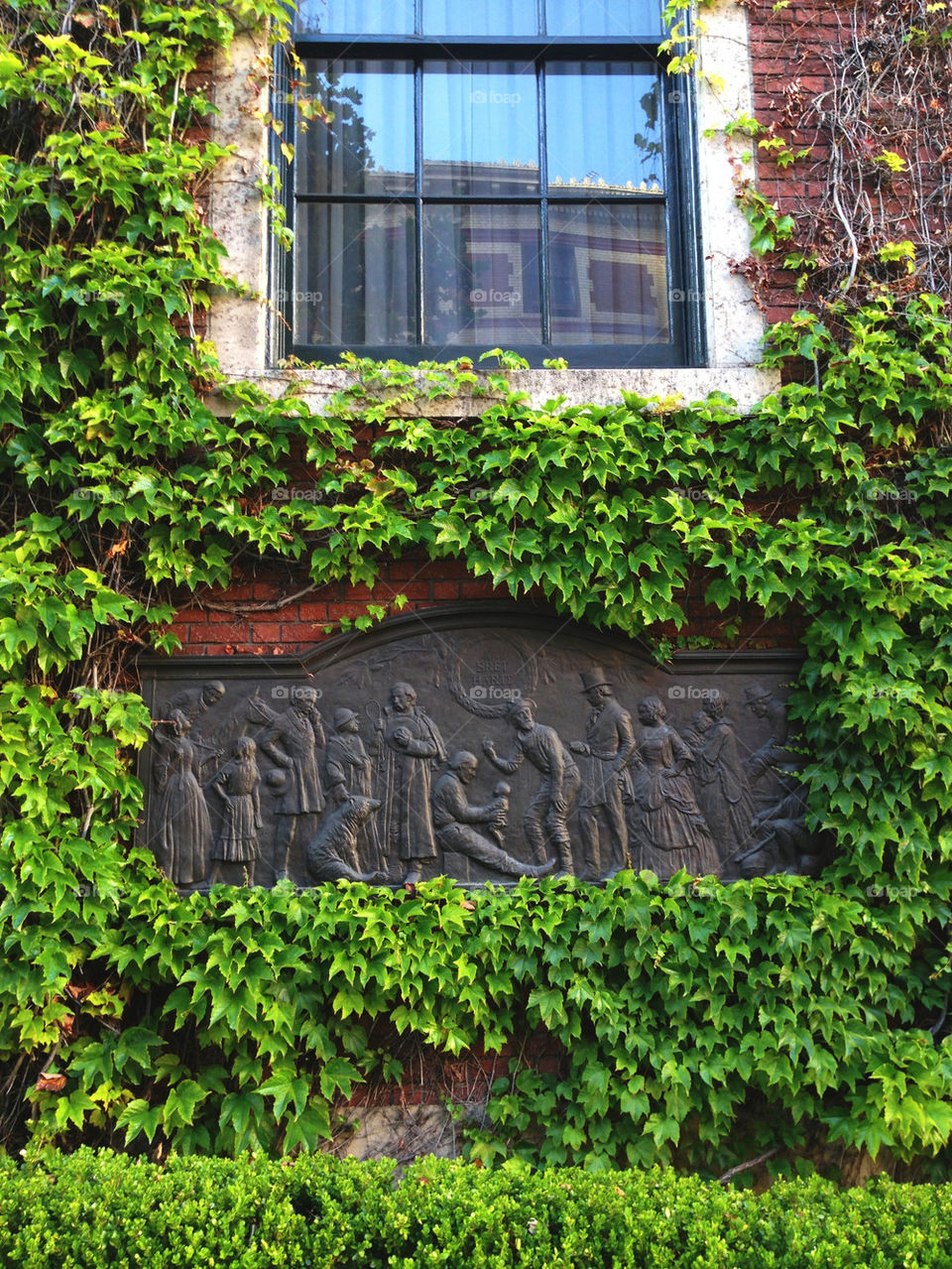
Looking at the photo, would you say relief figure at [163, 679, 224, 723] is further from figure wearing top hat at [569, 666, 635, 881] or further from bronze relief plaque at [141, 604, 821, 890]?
figure wearing top hat at [569, 666, 635, 881]

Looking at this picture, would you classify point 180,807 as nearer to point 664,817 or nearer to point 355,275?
point 664,817

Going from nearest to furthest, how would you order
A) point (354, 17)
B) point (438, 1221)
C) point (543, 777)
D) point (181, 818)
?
point (438, 1221) → point (181, 818) → point (543, 777) → point (354, 17)

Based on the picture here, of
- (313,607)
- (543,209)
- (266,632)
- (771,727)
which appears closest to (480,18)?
(543,209)

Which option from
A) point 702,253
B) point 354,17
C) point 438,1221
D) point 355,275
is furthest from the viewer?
point 354,17

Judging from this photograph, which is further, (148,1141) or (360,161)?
(360,161)

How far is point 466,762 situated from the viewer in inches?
177

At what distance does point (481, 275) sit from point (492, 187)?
49 centimetres

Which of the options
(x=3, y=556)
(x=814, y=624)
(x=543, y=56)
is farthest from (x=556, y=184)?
(x=3, y=556)

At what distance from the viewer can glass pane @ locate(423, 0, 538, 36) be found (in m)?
5.30

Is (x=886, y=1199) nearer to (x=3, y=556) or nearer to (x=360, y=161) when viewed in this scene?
(x=3, y=556)

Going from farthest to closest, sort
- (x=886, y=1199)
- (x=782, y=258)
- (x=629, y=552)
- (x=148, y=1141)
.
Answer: (x=782, y=258) → (x=629, y=552) → (x=148, y=1141) → (x=886, y=1199)

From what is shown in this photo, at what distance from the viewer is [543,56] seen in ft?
17.5

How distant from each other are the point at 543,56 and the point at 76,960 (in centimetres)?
503

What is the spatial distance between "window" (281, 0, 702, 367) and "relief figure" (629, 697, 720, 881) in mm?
1961
